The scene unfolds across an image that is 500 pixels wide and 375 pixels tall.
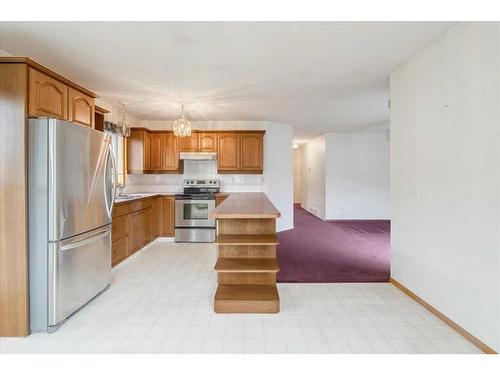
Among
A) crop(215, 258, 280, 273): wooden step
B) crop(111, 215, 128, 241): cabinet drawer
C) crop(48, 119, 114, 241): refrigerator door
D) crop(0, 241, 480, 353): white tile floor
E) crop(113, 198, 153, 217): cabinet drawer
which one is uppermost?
crop(48, 119, 114, 241): refrigerator door

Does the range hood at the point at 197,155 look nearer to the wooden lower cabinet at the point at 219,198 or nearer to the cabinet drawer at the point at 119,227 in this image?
the wooden lower cabinet at the point at 219,198

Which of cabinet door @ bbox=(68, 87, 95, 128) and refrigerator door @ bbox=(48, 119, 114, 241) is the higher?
cabinet door @ bbox=(68, 87, 95, 128)

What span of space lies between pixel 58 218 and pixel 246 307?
171 cm

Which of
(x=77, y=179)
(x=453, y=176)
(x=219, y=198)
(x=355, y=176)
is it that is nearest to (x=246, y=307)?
(x=77, y=179)

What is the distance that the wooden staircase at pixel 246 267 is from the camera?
2.48 meters

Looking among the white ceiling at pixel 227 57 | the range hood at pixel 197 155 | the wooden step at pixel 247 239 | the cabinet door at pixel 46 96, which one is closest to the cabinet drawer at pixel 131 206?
the range hood at pixel 197 155

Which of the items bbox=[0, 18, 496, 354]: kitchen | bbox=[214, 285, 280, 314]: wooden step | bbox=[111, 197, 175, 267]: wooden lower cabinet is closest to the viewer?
bbox=[0, 18, 496, 354]: kitchen

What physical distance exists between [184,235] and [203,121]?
7.50 ft

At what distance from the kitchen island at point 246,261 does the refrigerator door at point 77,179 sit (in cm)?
117

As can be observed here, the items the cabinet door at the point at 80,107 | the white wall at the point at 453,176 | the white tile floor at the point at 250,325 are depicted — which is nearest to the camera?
the white wall at the point at 453,176

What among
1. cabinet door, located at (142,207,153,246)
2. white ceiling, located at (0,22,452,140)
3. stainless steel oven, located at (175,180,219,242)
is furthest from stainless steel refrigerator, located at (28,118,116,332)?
stainless steel oven, located at (175,180,219,242)

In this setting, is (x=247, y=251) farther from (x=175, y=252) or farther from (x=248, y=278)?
(x=175, y=252)

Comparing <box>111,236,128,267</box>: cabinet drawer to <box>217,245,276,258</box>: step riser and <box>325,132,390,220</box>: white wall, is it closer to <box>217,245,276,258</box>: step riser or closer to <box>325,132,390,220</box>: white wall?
<box>217,245,276,258</box>: step riser

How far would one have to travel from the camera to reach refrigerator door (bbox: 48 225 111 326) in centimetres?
220
